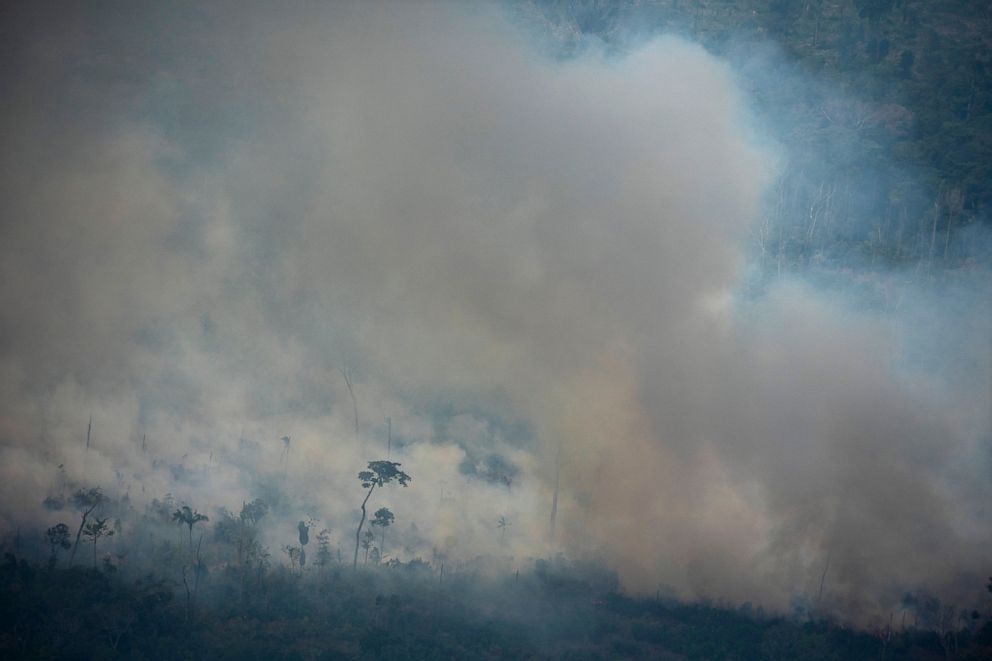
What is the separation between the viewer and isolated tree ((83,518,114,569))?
63375mm

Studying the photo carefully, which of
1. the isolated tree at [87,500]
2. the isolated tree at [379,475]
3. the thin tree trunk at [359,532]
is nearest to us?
the thin tree trunk at [359,532]

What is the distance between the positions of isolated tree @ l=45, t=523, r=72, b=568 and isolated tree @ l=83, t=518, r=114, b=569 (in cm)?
102

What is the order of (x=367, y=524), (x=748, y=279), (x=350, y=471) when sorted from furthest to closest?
1. (x=748, y=279)
2. (x=350, y=471)
3. (x=367, y=524)

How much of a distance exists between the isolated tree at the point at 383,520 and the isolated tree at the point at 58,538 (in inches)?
679

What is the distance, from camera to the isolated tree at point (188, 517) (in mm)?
64312

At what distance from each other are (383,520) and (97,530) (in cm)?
1609

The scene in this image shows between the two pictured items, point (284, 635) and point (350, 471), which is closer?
point (284, 635)

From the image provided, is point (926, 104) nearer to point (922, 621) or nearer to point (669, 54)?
point (669, 54)

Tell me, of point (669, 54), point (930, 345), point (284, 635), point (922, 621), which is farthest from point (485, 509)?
point (669, 54)

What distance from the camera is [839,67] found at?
104750 millimetres

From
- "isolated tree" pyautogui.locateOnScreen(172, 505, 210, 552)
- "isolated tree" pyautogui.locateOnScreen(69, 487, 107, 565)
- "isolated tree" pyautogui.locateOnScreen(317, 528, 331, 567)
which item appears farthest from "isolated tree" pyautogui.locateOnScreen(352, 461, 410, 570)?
"isolated tree" pyautogui.locateOnScreen(69, 487, 107, 565)

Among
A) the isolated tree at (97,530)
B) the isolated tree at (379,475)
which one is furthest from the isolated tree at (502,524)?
the isolated tree at (97,530)

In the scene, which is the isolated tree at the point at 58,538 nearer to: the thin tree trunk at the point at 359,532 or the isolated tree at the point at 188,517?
the isolated tree at the point at 188,517

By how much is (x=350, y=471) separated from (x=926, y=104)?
6200 cm
